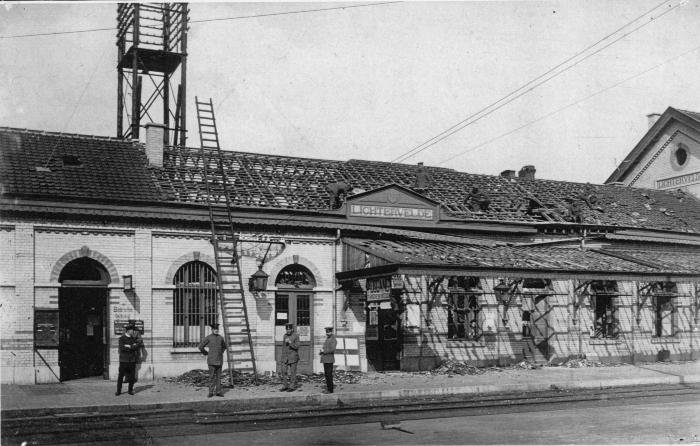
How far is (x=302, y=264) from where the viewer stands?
22406 mm

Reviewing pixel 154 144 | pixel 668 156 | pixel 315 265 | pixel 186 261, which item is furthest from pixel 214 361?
pixel 668 156

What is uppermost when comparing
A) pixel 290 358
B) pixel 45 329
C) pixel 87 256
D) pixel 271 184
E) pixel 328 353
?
pixel 271 184

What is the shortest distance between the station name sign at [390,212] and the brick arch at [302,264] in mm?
2318

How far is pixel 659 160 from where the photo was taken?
122ft

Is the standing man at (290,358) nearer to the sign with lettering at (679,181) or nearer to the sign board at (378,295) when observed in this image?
the sign board at (378,295)

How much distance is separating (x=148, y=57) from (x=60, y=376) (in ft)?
43.6

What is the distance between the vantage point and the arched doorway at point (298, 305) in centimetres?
2209

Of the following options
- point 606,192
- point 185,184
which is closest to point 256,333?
point 185,184

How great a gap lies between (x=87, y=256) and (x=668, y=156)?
2851cm

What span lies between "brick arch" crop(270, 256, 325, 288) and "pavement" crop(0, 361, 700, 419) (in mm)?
3261

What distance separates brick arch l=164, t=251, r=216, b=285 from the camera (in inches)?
808

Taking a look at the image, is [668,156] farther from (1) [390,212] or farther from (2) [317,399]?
(2) [317,399]

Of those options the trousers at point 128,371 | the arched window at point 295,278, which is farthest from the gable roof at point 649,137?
the trousers at point 128,371

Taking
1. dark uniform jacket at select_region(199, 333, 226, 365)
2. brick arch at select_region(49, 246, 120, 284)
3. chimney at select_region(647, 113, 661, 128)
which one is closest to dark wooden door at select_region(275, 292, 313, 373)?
brick arch at select_region(49, 246, 120, 284)
